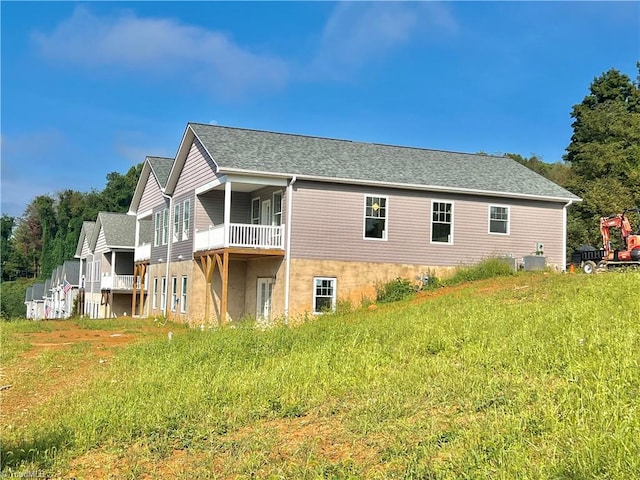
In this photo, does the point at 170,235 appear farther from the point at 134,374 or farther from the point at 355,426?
the point at 355,426

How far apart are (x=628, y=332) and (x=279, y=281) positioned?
14676 mm

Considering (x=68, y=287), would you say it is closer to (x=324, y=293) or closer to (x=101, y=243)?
(x=101, y=243)

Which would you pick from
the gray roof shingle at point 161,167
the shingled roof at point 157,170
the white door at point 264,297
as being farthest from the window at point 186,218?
the white door at point 264,297

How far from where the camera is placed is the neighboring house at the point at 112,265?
40.7m

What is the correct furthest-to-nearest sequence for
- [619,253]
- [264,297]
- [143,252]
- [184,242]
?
[143,252] → [184,242] → [619,253] → [264,297]

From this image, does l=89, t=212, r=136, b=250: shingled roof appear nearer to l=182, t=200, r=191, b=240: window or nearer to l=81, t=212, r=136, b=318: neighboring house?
l=81, t=212, r=136, b=318: neighboring house

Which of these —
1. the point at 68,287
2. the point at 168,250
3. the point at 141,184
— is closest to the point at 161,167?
the point at 141,184

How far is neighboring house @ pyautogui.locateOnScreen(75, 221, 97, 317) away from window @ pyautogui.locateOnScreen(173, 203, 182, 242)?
21.5 metres

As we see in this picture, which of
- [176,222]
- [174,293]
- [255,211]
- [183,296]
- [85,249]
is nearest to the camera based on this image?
[255,211]

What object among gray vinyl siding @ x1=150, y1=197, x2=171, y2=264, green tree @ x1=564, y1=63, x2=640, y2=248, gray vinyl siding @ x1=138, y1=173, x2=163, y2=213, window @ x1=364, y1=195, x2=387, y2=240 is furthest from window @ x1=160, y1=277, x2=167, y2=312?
green tree @ x1=564, y1=63, x2=640, y2=248

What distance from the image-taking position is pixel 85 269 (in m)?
53.3

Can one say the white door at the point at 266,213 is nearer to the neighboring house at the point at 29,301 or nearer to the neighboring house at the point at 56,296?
the neighboring house at the point at 56,296

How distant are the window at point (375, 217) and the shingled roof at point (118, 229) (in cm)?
2178

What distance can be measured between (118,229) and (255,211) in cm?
1932
